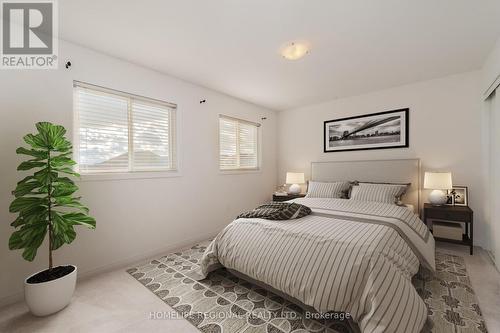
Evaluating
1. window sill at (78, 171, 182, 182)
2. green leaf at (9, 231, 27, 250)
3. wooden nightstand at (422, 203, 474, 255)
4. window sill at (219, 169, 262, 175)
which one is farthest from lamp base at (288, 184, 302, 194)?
green leaf at (9, 231, 27, 250)

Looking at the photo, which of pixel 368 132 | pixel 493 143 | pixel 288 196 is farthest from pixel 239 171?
pixel 493 143

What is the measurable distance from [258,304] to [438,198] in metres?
2.83

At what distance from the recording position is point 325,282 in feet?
4.86

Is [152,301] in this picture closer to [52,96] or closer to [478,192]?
[52,96]

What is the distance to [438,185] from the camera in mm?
2928

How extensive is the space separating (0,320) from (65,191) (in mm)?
1066

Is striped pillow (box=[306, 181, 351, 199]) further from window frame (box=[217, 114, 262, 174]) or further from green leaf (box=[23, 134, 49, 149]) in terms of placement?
green leaf (box=[23, 134, 49, 149])

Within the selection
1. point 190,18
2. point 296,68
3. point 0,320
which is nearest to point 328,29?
point 296,68

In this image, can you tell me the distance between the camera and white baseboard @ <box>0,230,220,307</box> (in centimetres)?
191

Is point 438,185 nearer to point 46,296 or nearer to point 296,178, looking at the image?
point 296,178

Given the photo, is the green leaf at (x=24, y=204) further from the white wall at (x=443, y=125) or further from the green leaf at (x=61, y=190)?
the white wall at (x=443, y=125)

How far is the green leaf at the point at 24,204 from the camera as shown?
65.5 inches

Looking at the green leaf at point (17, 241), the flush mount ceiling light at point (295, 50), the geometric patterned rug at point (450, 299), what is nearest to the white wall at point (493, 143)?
the geometric patterned rug at point (450, 299)

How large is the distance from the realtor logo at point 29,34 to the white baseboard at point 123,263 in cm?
204
